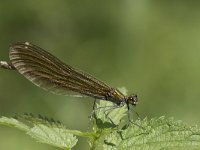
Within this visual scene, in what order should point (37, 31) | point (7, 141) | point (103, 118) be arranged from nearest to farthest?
point (103, 118) → point (7, 141) → point (37, 31)

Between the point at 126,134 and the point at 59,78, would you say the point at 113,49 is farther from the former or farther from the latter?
the point at 126,134

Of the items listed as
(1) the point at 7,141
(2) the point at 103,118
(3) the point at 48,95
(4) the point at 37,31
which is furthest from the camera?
(4) the point at 37,31

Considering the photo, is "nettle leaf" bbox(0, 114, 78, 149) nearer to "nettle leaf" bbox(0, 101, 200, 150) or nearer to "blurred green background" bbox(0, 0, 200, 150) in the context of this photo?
"nettle leaf" bbox(0, 101, 200, 150)

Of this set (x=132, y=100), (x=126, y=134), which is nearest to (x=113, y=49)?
(x=132, y=100)

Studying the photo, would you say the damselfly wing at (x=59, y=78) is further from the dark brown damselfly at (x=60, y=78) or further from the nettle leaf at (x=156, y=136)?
the nettle leaf at (x=156, y=136)

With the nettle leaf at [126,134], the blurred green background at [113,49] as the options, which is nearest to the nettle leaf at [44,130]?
the nettle leaf at [126,134]

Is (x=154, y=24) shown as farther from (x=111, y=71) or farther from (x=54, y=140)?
(x=54, y=140)

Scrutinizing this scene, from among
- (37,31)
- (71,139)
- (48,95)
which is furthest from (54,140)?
(37,31)

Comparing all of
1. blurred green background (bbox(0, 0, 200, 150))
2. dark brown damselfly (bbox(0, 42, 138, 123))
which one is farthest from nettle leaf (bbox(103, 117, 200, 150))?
blurred green background (bbox(0, 0, 200, 150))
